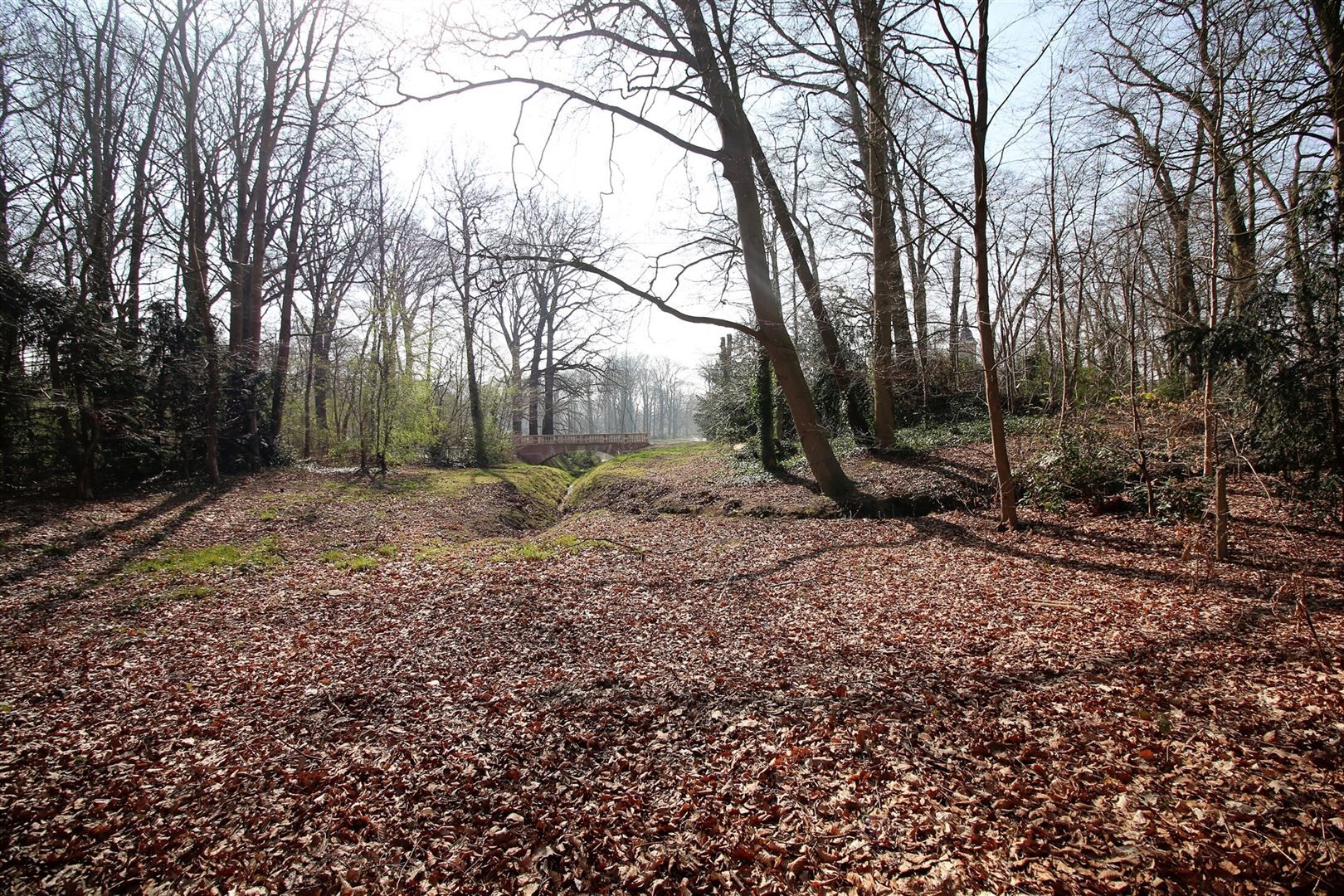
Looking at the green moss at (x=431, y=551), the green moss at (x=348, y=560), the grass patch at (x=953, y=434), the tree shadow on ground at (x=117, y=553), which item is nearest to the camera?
the tree shadow on ground at (x=117, y=553)

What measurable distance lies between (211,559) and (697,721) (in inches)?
286

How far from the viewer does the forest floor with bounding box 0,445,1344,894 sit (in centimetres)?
259

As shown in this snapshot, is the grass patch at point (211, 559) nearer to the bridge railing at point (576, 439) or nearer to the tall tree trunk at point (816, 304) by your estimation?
the tall tree trunk at point (816, 304)

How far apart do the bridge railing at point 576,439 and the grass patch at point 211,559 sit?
1724cm

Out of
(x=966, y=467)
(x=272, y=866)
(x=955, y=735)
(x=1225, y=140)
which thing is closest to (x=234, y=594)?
(x=272, y=866)

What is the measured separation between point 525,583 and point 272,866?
406 centimetres

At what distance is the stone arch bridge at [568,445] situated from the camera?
26.7 m

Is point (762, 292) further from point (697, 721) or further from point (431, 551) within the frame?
point (697, 721)

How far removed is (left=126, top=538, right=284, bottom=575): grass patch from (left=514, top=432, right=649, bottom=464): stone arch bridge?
16.4 metres

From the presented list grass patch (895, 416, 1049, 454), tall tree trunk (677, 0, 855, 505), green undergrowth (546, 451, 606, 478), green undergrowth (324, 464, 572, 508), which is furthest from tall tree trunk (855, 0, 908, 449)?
green undergrowth (546, 451, 606, 478)

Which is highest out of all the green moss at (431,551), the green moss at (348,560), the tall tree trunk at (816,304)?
the tall tree trunk at (816,304)

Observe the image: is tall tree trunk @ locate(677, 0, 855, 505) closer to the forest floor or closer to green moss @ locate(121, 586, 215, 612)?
the forest floor

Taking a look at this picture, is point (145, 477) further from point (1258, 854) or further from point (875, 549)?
point (1258, 854)

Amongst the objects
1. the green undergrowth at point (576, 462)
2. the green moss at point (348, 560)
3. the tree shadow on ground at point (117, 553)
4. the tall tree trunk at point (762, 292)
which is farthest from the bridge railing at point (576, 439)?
the tall tree trunk at point (762, 292)
